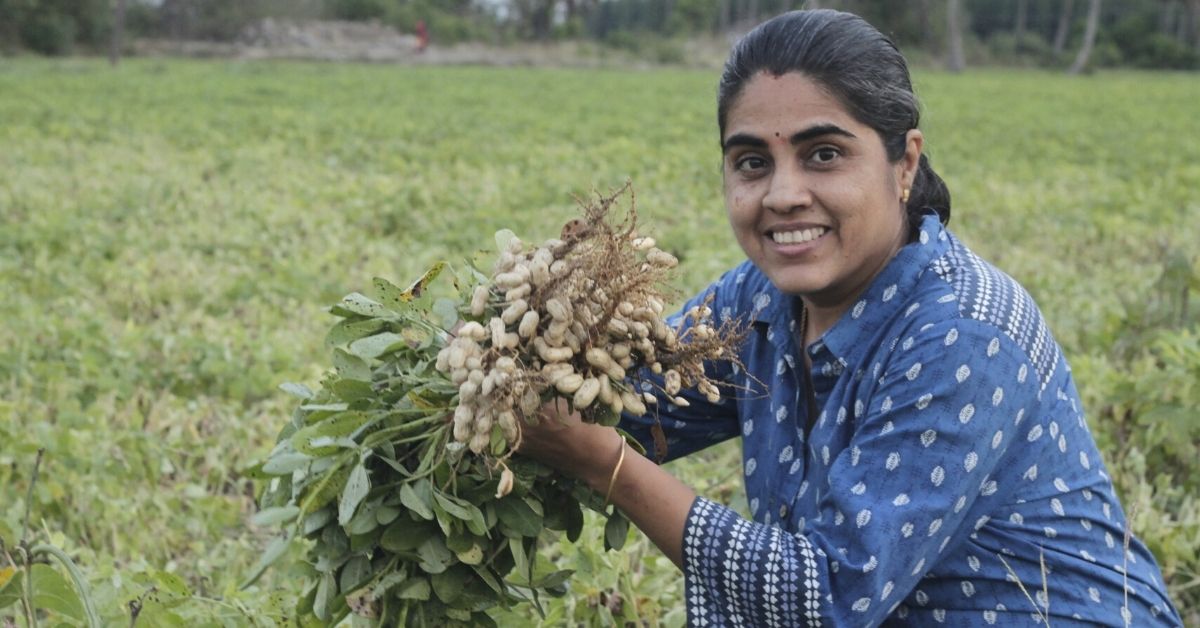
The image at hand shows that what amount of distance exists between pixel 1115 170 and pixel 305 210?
23.7 ft

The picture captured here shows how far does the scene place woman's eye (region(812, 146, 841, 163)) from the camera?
184 cm

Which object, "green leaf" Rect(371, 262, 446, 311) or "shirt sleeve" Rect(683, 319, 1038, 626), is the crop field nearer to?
"shirt sleeve" Rect(683, 319, 1038, 626)

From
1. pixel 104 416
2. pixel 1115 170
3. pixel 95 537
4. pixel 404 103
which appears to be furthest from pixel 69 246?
pixel 404 103

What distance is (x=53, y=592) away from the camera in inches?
66.2

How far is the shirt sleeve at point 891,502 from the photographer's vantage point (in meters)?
1.65

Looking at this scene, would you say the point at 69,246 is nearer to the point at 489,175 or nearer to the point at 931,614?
the point at 489,175

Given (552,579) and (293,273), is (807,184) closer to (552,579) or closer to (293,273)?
(552,579)

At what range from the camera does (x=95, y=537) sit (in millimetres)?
2955

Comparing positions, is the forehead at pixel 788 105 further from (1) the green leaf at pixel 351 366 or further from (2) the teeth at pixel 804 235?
(1) the green leaf at pixel 351 366

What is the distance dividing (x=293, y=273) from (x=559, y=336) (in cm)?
425

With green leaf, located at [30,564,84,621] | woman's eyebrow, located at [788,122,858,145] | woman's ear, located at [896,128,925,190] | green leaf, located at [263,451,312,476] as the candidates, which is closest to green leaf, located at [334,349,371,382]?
green leaf, located at [263,451,312,476]

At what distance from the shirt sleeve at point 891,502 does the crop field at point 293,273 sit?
260 millimetres

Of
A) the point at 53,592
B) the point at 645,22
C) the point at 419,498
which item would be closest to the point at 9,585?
the point at 53,592

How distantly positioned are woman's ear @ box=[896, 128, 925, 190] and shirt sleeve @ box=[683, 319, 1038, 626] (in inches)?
11.9
